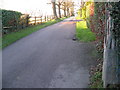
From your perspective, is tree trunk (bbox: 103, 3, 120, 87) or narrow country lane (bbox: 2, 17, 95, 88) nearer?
tree trunk (bbox: 103, 3, 120, 87)

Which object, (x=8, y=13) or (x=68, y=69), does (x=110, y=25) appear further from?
(x=8, y=13)

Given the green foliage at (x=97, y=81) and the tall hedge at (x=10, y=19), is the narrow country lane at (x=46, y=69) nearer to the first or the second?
the green foliage at (x=97, y=81)

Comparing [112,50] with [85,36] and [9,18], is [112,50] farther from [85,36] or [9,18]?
[9,18]

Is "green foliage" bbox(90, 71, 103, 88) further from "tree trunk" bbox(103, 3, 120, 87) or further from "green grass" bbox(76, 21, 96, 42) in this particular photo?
"green grass" bbox(76, 21, 96, 42)

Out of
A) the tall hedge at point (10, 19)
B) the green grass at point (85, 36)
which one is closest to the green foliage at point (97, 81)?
the green grass at point (85, 36)

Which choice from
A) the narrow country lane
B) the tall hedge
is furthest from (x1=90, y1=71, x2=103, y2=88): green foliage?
the tall hedge

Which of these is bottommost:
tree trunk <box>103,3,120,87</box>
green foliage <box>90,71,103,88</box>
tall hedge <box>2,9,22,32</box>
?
green foliage <box>90,71,103,88</box>

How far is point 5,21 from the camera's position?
511 inches

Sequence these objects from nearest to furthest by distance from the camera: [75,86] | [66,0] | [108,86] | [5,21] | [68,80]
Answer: [108,86], [75,86], [68,80], [5,21], [66,0]

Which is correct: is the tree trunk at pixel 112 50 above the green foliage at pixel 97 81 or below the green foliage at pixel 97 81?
above

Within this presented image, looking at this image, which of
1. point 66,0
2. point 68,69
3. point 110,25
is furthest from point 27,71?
point 66,0

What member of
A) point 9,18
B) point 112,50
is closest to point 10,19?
point 9,18

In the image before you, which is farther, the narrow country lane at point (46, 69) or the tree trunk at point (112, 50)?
the narrow country lane at point (46, 69)

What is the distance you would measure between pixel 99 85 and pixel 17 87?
88.5 inches
